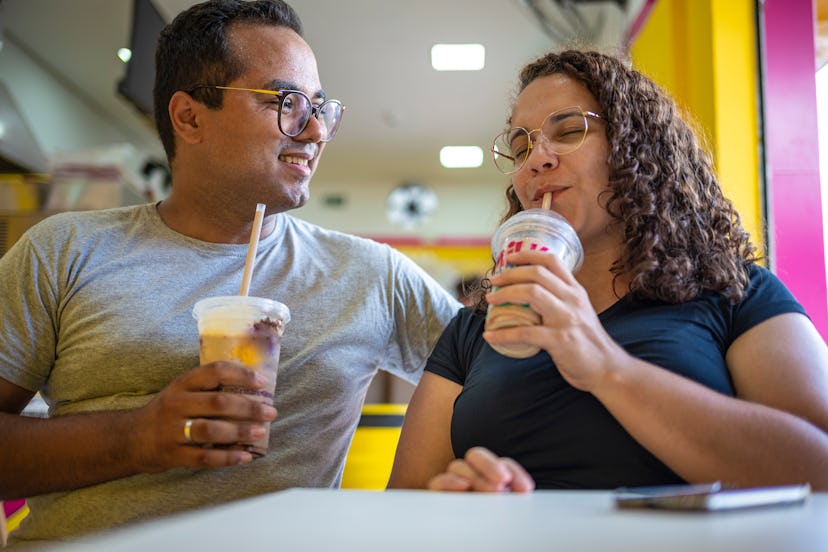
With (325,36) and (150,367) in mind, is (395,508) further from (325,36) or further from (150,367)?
(325,36)

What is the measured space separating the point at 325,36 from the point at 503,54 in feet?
4.99

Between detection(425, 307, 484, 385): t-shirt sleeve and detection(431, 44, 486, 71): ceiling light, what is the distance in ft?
17.1

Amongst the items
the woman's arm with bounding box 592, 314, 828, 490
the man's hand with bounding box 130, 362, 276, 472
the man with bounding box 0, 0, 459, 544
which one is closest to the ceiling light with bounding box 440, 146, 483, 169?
the man with bounding box 0, 0, 459, 544

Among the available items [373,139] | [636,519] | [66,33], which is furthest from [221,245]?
[373,139]

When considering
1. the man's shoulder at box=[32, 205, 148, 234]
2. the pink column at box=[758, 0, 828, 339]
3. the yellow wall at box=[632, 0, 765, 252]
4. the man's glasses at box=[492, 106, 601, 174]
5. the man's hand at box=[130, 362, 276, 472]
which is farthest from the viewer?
the yellow wall at box=[632, 0, 765, 252]

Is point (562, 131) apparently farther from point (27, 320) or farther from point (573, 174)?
point (27, 320)

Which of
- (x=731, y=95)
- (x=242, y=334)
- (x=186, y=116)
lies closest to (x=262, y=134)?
(x=186, y=116)

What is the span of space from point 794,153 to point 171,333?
243 cm

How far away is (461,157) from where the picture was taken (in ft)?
31.7

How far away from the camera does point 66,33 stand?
6375 millimetres

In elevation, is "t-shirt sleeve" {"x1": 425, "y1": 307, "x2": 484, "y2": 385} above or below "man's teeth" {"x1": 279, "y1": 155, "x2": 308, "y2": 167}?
below

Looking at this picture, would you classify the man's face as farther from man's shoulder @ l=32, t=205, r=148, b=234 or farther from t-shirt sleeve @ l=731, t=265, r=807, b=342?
t-shirt sleeve @ l=731, t=265, r=807, b=342

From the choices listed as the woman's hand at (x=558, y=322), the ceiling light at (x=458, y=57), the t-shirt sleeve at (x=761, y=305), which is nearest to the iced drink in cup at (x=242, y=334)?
the woman's hand at (x=558, y=322)

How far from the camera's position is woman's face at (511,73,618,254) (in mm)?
1469
